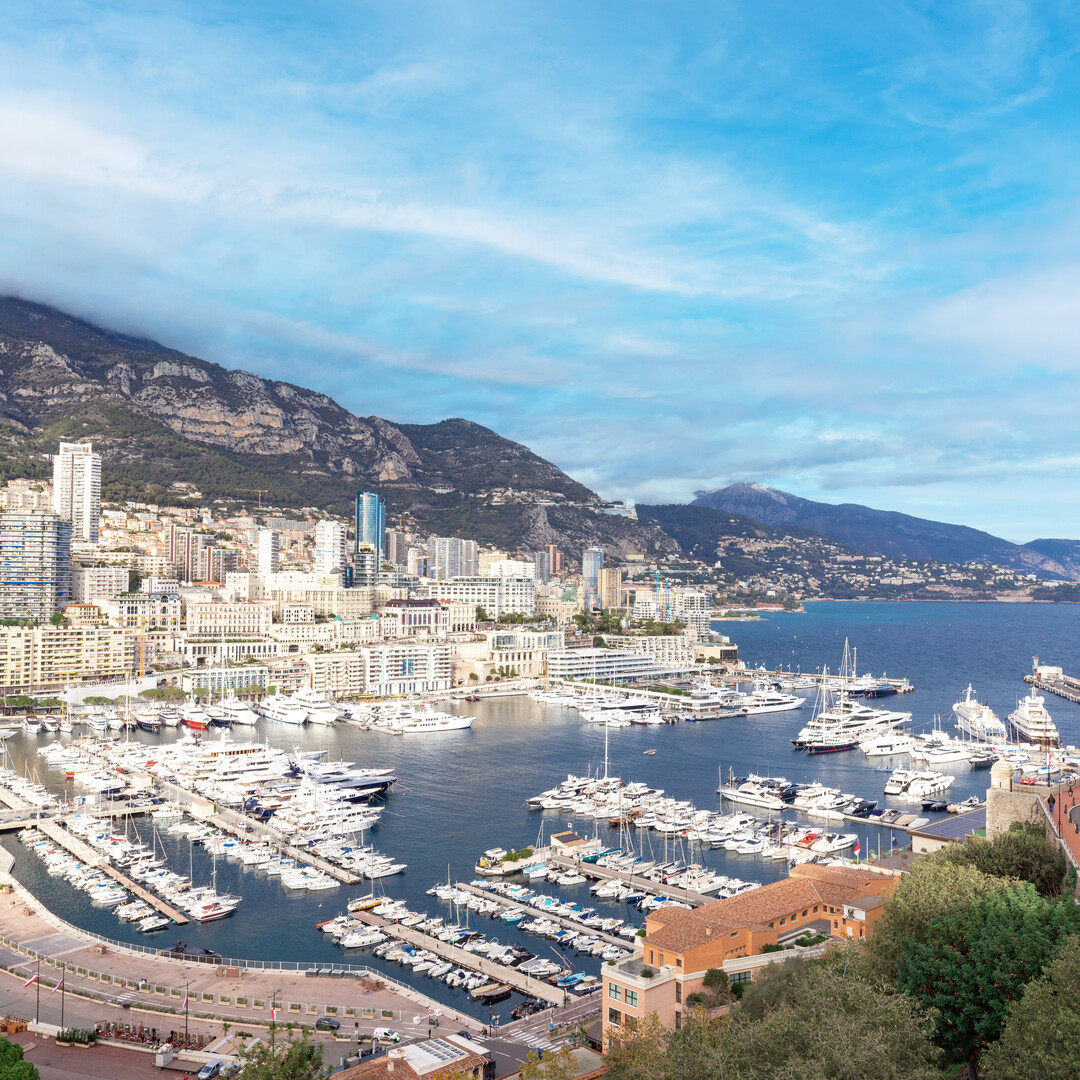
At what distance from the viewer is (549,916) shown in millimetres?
22078

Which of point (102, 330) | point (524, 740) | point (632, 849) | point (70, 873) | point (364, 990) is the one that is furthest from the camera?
point (102, 330)

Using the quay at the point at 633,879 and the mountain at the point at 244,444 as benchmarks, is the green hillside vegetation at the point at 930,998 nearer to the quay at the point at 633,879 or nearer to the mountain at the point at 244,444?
the quay at the point at 633,879

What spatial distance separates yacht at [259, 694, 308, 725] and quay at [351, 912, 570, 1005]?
28882 millimetres

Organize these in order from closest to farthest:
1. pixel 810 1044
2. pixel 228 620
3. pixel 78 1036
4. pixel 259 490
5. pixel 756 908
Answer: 1. pixel 810 1044
2. pixel 78 1036
3. pixel 756 908
4. pixel 228 620
5. pixel 259 490

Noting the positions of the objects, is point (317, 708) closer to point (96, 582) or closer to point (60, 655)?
point (60, 655)

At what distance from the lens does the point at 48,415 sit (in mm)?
110438

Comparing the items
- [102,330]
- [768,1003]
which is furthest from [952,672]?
[102,330]

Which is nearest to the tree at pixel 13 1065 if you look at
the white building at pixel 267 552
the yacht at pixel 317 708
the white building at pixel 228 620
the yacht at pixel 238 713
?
the yacht at pixel 238 713

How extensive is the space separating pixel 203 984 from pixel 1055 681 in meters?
61.7

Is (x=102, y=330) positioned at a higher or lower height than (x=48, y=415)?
higher

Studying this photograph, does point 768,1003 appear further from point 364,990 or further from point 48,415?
point 48,415

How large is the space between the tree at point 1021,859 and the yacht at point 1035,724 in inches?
1180

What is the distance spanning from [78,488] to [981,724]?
76790 millimetres

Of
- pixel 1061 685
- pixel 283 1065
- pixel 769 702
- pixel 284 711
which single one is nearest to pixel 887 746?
pixel 769 702
